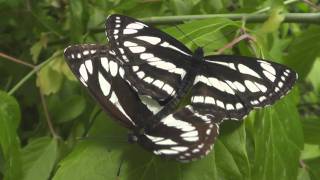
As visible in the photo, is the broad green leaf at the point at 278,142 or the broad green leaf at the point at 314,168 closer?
the broad green leaf at the point at 278,142

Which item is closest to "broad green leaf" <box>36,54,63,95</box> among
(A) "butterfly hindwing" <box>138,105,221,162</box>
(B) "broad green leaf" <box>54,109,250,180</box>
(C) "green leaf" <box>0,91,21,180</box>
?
(C) "green leaf" <box>0,91,21,180</box>

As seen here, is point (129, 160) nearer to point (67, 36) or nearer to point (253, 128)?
point (253, 128)

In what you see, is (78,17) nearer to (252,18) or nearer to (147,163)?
(252,18)

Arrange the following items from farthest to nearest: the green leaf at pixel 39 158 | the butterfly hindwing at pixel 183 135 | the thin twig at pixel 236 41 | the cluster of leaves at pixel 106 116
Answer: the green leaf at pixel 39 158 < the thin twig at pixel 236 41 < the cluster of leaves at pixel 106 116 < the butterfly hindwing at pixel 183 135

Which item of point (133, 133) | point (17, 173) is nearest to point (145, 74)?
point (133, 133)

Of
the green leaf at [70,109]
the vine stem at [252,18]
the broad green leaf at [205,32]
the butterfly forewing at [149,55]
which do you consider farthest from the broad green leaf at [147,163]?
the green leaf at [70,109]

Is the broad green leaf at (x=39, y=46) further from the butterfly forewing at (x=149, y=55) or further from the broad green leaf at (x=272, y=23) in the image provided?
the broad green leaf at (x=272, y=23)

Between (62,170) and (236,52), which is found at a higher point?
(236,52)
